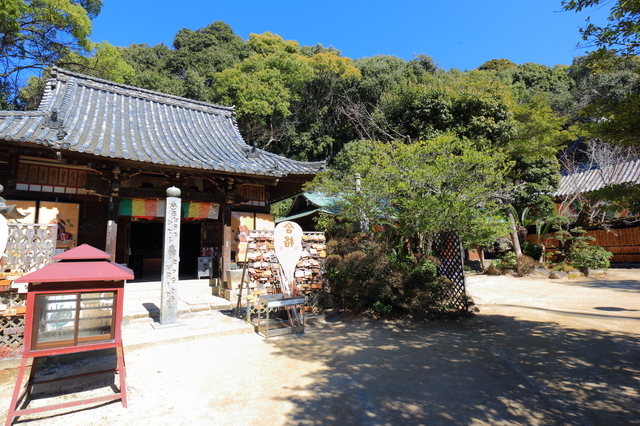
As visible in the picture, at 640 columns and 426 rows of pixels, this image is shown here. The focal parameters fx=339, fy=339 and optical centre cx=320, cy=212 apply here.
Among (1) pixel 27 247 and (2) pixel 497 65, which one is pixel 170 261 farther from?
(2) pixel 497 65

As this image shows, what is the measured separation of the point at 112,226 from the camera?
8172 mm

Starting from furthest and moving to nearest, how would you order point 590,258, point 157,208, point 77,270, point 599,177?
point 599,177
point 590,258
point 157,208
point 77,270

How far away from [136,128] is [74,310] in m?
8.05

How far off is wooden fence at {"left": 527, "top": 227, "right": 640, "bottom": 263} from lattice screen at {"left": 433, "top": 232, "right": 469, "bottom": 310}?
14.2 metres

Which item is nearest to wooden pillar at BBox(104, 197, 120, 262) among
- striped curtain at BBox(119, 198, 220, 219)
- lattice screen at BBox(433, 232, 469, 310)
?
striped curtain at BBox(119, 198, 220, 219)

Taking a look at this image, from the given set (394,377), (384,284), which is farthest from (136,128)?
(394,377)

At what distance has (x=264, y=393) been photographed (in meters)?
3.88

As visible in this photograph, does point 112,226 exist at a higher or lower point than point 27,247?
higher

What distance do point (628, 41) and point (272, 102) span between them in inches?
870

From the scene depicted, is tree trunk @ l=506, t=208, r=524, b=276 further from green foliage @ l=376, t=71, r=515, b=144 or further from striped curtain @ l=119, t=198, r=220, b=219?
striped curtain @ l=119, t=198, r=220, b=219

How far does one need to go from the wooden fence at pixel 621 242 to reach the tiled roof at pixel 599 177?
2726mm

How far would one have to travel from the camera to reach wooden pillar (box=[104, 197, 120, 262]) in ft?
26.3

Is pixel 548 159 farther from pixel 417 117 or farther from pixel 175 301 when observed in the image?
pixel 175 301

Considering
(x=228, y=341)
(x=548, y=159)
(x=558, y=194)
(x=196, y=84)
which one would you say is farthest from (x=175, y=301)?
(x=558, y=194)
